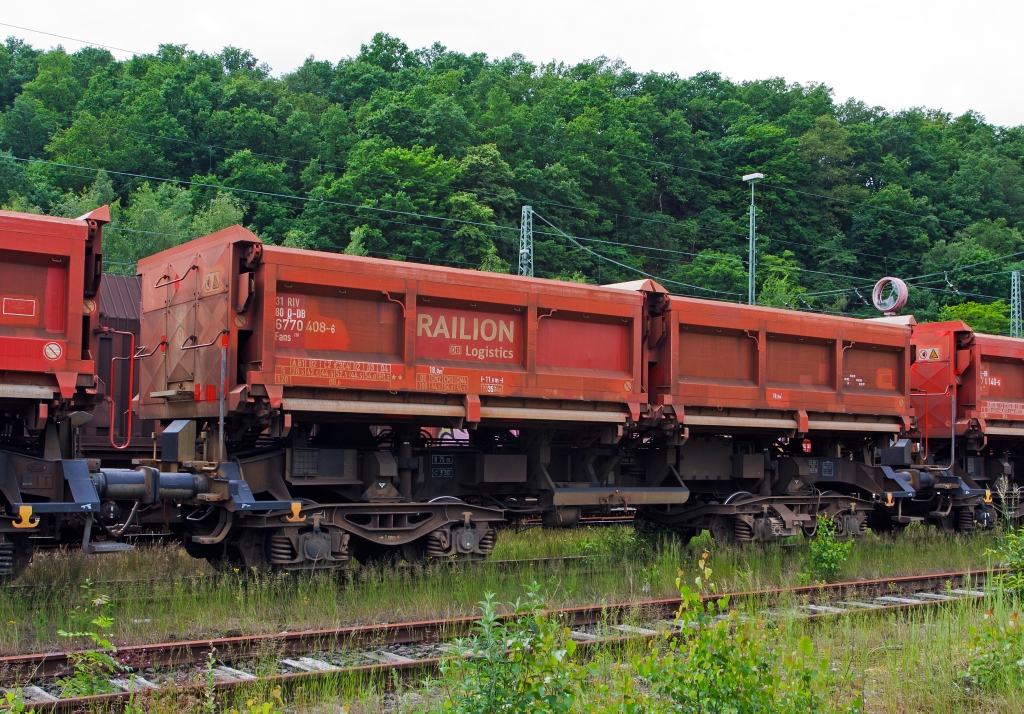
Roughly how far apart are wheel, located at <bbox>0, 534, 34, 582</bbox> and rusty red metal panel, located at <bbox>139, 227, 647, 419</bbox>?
2102 millimetres

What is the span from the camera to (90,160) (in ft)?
197

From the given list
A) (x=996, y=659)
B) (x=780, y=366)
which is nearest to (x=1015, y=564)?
(x=996, y=659)

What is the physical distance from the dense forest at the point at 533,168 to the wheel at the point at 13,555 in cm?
3912

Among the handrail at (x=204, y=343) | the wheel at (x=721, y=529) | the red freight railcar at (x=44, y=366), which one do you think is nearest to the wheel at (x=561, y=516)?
the wheel at (x=721, y=529)

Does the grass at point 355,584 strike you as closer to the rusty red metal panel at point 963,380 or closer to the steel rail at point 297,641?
the steel rail at point 297,641

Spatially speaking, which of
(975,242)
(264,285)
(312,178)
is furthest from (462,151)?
(264,285)

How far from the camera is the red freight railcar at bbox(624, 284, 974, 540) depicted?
12.8 m

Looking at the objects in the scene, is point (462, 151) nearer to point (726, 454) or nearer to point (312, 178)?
point (312, 178)

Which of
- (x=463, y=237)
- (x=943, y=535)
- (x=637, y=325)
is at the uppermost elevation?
(x=463, y=237)

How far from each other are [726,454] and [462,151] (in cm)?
5113

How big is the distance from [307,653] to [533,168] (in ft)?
189

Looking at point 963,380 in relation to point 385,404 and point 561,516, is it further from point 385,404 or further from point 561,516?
point 385,404

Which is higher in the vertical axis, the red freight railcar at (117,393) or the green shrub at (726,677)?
the red freight railcar at (117,393)

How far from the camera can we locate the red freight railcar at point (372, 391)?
32.1ft
